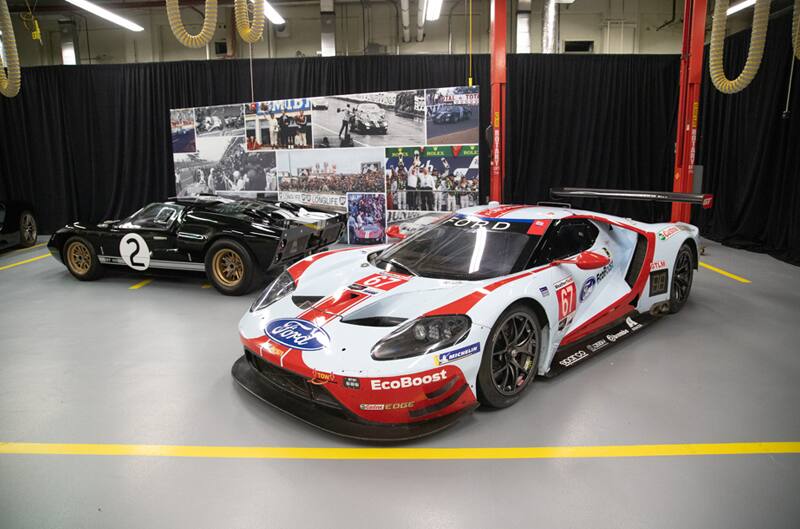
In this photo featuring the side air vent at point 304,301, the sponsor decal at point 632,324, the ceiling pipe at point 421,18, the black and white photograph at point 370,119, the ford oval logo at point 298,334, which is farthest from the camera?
the ceiling pipe at point 421,18

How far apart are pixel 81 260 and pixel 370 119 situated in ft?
14.4

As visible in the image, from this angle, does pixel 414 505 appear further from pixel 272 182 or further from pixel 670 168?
pixel 670 168

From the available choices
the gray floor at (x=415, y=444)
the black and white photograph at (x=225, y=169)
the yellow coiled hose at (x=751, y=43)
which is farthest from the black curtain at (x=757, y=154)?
the black and white photograph at (x=225, y=169)

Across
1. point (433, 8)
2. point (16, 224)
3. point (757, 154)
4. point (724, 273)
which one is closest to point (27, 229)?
point (16, 224)

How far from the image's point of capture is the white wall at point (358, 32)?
11.6 m

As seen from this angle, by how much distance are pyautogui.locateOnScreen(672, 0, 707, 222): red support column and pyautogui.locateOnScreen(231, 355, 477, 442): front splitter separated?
19.4ft

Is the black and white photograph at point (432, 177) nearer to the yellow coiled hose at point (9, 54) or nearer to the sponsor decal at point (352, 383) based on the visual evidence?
the yellow coiled hose at point (9, 54)

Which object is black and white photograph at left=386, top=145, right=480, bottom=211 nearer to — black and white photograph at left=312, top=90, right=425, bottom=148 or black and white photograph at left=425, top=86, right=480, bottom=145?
black and white photograph at left=425, top=86, right=480, bottom=145

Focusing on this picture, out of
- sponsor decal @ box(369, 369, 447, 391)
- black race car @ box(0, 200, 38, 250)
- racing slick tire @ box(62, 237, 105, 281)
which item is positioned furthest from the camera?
black race car @ box(0, 200, 38, 250)

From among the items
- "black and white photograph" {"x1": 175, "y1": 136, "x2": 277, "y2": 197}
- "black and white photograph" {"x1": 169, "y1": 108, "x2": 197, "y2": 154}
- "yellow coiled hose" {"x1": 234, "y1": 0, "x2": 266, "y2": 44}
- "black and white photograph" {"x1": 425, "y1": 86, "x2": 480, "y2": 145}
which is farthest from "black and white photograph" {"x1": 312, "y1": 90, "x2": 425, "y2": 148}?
"yellow coiled hose" {"x1": 234, "y1": 0, "x2": 266, "y2": 44}

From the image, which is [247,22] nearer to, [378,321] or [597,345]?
[378,321]

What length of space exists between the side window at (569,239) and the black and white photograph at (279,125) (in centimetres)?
571

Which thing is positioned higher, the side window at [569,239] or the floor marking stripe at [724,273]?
the side window at [569,239]

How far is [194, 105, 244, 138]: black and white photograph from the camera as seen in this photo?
29.9 ft
